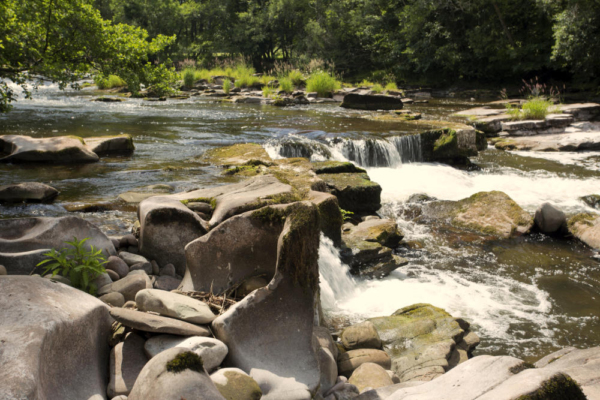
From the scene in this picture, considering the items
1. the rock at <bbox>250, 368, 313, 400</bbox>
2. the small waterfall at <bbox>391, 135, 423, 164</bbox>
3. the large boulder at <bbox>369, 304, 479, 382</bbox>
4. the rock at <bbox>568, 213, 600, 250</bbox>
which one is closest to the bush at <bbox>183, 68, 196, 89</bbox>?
the small waterfall at <bbox>391, 135, 423, 164</bbox>

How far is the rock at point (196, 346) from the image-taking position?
279cm

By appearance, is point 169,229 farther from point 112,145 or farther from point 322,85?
point 322,85

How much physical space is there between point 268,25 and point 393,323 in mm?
39539

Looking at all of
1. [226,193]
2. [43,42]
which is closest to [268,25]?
[43,42]

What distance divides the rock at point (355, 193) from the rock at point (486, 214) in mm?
1052

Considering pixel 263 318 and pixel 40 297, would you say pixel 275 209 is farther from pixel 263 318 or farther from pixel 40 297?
pixel 40 297

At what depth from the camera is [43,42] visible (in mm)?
7367

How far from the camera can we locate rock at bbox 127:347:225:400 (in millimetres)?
2250

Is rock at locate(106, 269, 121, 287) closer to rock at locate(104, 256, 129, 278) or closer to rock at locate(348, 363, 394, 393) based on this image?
rock at locate(104, 256, 129, 278)

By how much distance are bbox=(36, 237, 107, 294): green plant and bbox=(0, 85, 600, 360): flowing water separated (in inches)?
63.5

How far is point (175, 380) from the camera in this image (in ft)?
7.53

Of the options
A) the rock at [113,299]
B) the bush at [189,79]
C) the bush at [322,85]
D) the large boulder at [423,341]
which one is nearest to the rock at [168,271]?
the rock at [113,299]

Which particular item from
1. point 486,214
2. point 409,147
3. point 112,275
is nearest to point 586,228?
point 486,214

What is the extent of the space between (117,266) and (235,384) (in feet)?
5.65
